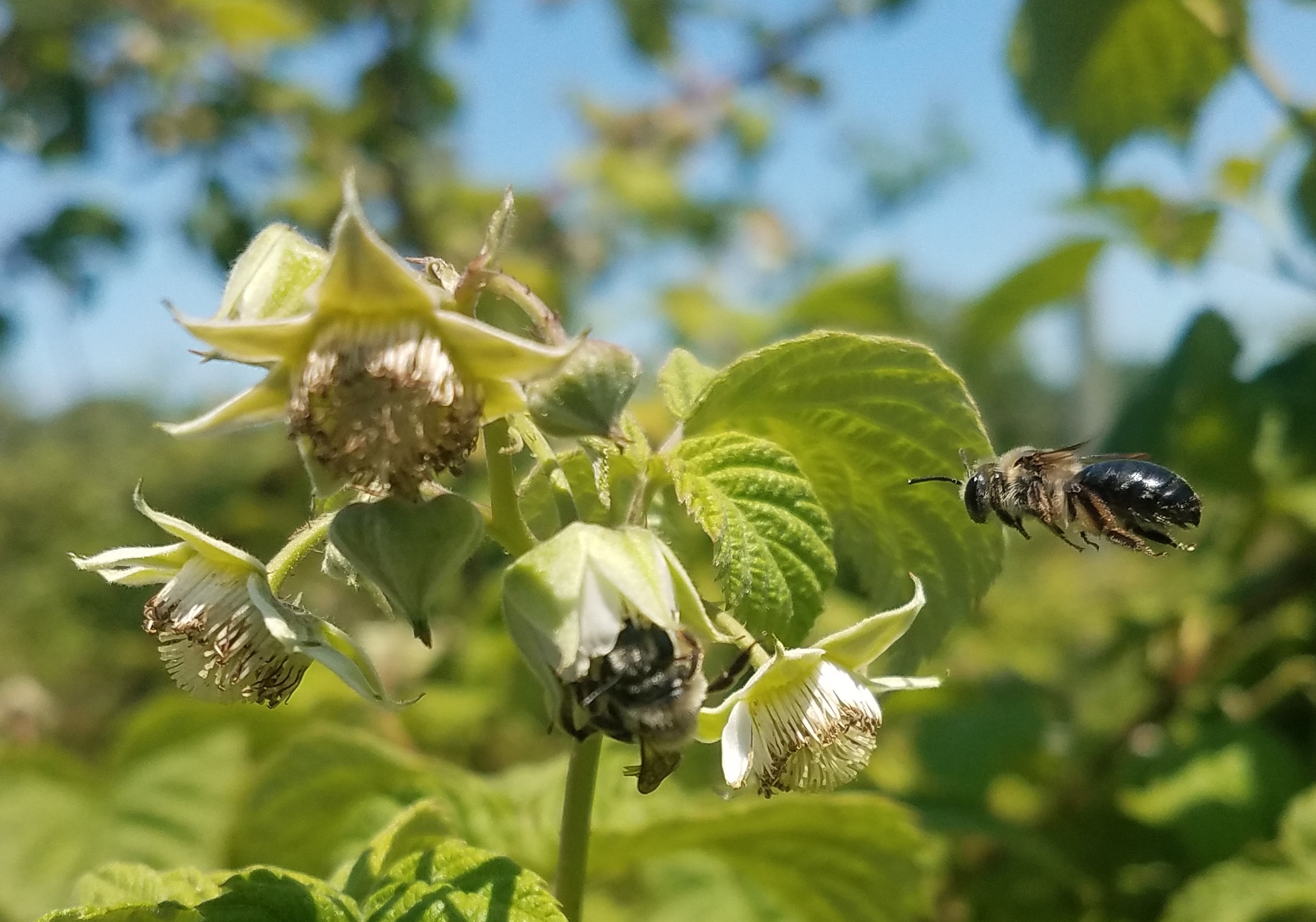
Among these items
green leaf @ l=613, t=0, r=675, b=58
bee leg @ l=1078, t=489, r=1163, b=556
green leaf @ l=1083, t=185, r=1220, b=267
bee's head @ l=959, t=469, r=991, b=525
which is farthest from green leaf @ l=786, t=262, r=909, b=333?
bee's head @ l=959, t=469, r=991, b=525

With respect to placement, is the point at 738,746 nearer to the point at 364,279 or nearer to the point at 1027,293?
the point at 364,279

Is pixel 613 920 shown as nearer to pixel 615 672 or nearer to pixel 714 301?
pixel 615 672

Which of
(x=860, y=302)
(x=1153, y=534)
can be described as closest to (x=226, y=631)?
(x=1153, y=534)

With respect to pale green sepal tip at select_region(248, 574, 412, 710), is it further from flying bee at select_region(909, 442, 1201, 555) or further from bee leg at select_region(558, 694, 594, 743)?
flying bee at select_region(909, 442, 1201, 555)

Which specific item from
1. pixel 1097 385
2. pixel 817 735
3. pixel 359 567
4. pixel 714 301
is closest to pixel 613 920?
pixel 817 735

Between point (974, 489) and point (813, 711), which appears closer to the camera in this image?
point (813, 711)

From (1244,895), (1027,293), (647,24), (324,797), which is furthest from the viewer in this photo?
(647,24)

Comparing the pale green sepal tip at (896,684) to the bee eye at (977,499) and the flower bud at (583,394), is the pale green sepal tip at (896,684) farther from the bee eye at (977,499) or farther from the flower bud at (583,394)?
the flower bud at (583,394)

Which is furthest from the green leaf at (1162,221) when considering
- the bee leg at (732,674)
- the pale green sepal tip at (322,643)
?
the pale green sepal tip at (322,643)
